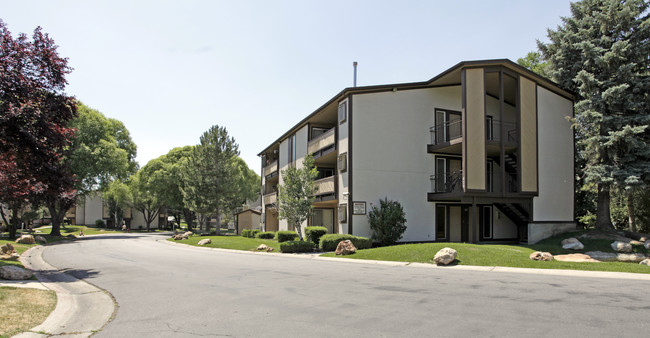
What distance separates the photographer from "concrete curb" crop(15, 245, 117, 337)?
22.2 ft

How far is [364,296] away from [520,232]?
798 inches

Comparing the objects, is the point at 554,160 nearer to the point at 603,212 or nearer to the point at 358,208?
the point at 603,212

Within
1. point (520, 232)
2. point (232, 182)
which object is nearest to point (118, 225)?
point (232, 182)

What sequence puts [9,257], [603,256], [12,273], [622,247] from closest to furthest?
1. [12,273]
2. [9,257]
3. [603,256]
4. [622,247]

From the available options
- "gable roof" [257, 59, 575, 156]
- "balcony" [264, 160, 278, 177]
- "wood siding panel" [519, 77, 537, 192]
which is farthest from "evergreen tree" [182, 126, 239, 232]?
"wood siding panel" [519, 77, 537, 192]

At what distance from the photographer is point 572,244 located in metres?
20.2

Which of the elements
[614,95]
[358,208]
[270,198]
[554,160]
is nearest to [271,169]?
[270,198]

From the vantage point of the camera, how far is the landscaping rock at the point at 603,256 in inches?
702

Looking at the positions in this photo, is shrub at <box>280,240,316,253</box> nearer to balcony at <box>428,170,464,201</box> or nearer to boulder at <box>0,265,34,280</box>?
balcony at <box>428,170,464,201</box>

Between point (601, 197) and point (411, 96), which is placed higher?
point (411, 96)

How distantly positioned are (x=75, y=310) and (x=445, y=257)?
12.0m

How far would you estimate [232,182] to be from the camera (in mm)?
41781

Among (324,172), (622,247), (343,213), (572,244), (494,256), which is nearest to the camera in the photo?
(494,256)

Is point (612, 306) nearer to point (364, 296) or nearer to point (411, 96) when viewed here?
point (364, 296)
